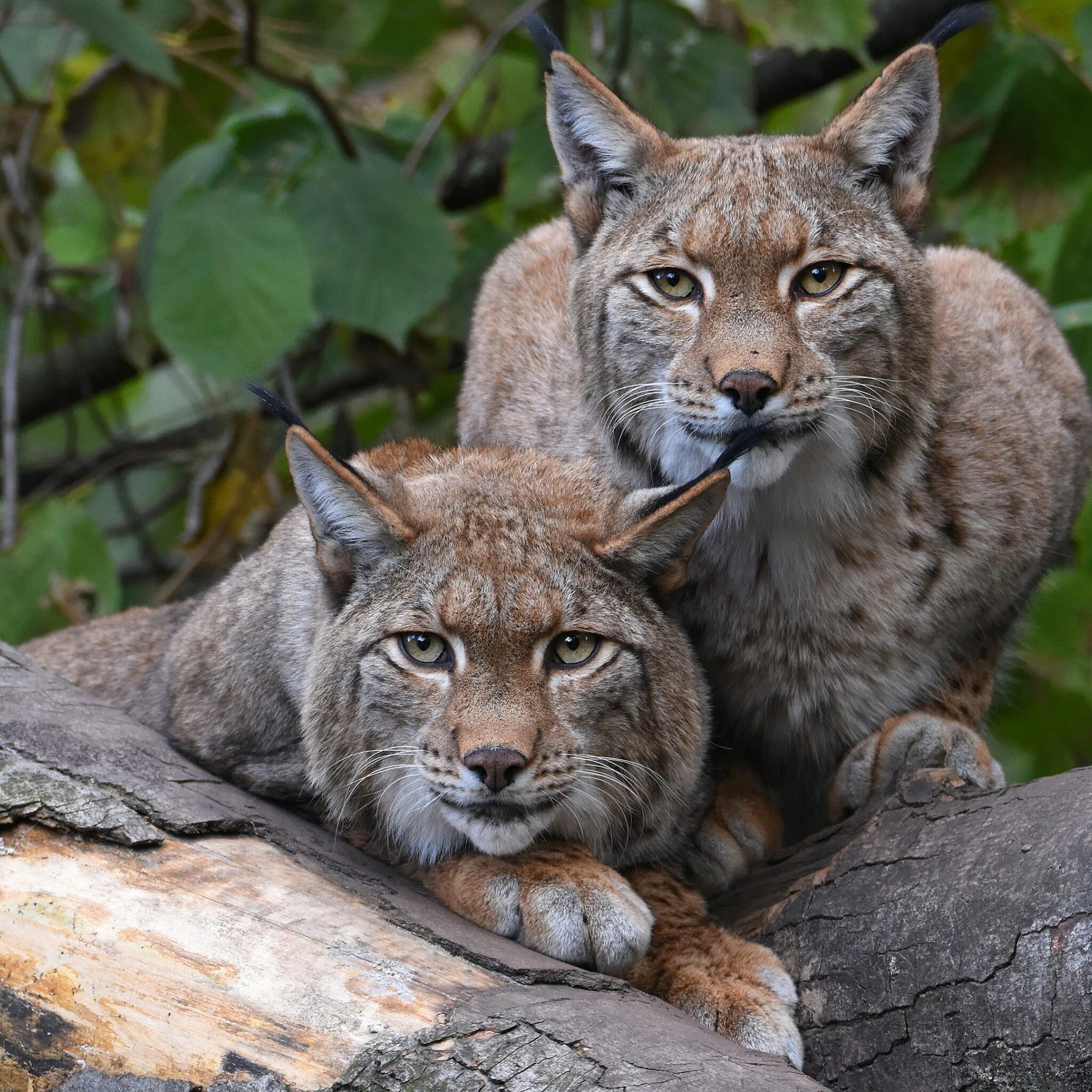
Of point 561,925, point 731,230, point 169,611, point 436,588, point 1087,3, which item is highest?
point 1087,3

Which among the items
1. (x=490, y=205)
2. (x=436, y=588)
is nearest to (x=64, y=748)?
(x=436, y=588)

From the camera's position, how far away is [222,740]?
161 inches

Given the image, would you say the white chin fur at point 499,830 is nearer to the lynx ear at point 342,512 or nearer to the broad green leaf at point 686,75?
the lynx ear at point 342,512

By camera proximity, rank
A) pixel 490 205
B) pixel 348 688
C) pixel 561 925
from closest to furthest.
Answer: pixel 561 925 < pixel 348 688 < pixel 490 205

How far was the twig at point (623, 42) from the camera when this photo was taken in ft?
19.7

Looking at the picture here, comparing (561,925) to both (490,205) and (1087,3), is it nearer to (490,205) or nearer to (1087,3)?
(1087,3)

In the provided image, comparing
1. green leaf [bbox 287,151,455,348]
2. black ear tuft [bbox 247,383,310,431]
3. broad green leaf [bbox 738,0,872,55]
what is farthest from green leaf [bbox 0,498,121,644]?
broad green leaf [bbox 738,0,872,55]

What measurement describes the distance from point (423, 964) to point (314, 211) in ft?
10.8

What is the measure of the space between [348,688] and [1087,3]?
3969 mm

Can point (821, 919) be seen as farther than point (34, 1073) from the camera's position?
Yes

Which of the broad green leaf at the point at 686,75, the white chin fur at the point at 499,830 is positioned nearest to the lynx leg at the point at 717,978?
the white chin fur at the point at 499,830

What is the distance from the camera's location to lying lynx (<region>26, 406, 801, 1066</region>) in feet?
11.1

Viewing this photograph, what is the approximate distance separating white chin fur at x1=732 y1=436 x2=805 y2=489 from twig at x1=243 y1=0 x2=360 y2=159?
282 cm

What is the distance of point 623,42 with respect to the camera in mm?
6039
